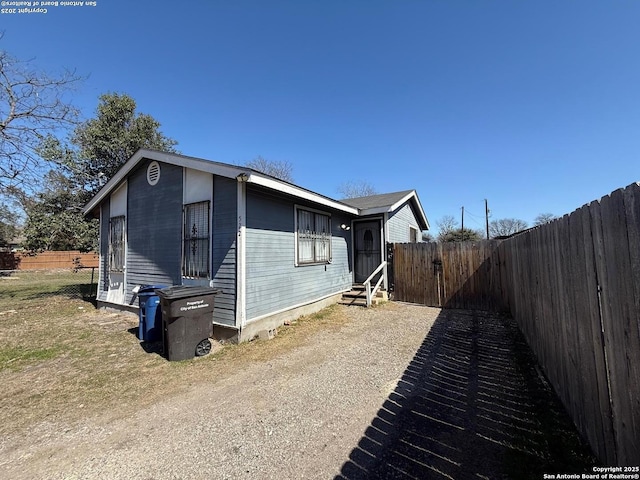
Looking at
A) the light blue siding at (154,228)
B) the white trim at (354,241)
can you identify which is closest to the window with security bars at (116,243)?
the light blue siding at (154,228)

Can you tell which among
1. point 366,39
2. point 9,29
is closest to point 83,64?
point 9,29

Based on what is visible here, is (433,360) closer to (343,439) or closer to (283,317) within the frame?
(343,439)

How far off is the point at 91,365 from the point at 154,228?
3.64 m

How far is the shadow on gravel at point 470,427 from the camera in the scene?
2.20m

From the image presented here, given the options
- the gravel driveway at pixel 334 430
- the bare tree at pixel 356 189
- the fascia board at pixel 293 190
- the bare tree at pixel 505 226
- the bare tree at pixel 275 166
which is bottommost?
the gravel driveway at pixel 334 430

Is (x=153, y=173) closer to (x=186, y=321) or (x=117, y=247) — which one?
(x=117, y=247)

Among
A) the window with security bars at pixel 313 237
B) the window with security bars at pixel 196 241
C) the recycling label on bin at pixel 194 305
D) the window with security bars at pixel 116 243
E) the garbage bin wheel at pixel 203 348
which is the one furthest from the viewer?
the window with security bars at pixel 116 243

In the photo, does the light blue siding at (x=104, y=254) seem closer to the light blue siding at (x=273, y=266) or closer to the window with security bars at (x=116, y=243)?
the window with security bars at (x=116, y=243)

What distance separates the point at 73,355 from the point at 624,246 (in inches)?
297

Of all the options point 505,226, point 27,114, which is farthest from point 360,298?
point 505,226

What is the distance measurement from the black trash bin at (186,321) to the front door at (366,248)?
263 inches

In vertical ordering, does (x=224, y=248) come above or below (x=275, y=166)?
below

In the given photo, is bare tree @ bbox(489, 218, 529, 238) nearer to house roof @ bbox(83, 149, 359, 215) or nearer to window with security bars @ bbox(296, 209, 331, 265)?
window with security bars @ bbox(296, 209, 331, 265)

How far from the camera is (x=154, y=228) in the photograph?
7.28m
